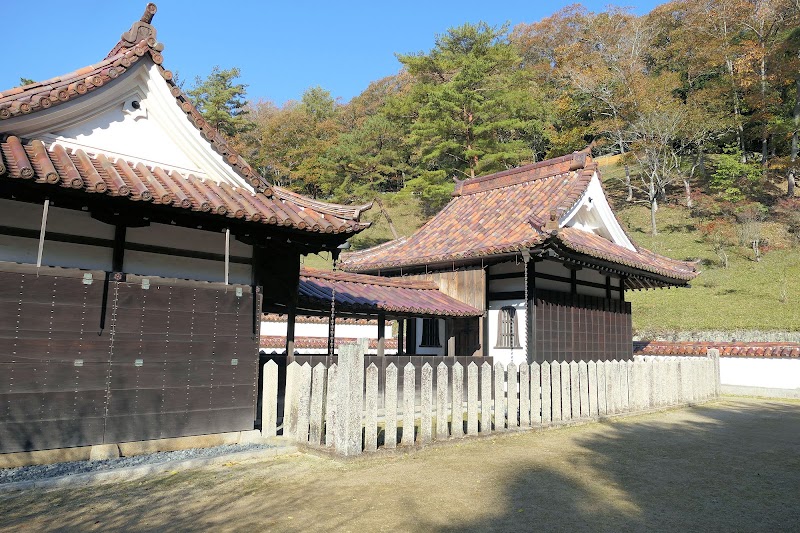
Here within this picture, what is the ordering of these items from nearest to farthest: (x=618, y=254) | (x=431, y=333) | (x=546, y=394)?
(x=546, y=394) → (x=618, y=254) → (x=431, y=333)

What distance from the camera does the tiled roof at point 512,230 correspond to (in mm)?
13609

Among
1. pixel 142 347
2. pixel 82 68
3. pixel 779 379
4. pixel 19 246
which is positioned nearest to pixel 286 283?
pixel 142 347

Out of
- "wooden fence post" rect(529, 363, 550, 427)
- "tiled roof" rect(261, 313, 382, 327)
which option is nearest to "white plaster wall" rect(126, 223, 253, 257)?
"wooden fence post" rect(529, 363, 550, 427)

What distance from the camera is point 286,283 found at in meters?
9.48

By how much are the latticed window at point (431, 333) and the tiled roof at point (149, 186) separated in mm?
7754

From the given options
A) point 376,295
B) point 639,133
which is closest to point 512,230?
point 376,295

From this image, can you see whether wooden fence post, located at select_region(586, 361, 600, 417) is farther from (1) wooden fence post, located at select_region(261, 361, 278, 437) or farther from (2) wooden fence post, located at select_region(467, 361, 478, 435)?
(1) wooden fence post, located at select_region(261, 361, 278, 437)

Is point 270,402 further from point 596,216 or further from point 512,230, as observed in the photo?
point 596,216

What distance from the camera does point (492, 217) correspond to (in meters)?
16.5

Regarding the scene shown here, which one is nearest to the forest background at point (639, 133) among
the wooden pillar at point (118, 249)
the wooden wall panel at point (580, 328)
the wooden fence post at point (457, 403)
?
the wooden wall panel at point (580, 328)

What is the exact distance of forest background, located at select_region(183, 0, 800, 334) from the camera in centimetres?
3194

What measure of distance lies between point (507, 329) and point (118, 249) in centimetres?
976

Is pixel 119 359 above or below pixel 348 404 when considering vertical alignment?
above

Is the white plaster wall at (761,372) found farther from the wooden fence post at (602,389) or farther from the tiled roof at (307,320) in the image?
the tiled roof at (307,320)
